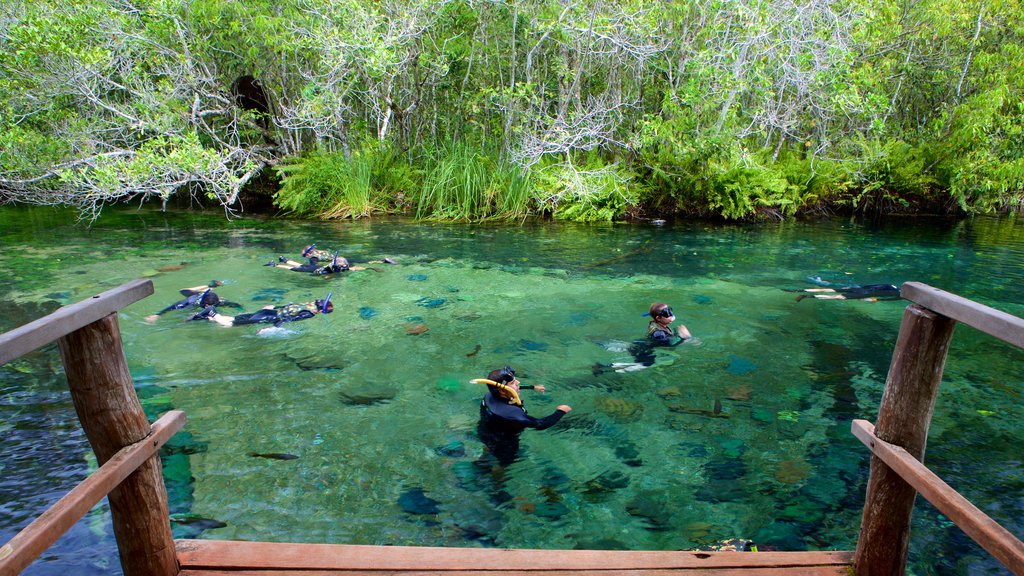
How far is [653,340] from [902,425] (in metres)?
3.74

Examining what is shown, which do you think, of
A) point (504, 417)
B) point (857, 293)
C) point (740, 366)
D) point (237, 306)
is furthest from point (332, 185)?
point (504, 417)

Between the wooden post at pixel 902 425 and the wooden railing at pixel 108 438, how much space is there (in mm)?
2980

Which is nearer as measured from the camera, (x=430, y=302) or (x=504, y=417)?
(x=504, y=417)

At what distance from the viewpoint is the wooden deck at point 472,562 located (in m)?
2.59

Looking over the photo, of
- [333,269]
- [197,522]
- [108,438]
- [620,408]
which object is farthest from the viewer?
[333,269]

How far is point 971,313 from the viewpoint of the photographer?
6.93 feet

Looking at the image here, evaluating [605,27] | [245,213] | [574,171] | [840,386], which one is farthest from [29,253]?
[840,386]

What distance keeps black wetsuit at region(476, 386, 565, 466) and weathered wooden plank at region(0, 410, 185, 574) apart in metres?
2.10

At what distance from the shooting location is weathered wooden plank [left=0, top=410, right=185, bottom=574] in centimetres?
183

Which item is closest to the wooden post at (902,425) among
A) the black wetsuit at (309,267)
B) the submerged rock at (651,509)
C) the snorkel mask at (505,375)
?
the submerged rock at (651,509)

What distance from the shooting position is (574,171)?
13.1 meters

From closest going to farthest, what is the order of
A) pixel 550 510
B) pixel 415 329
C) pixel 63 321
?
pixel 63 321 → pixel 550 510 → pixel 415 329

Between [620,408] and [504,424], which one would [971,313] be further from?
[620,408]

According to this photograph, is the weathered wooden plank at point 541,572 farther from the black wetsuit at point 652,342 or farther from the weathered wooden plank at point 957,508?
the black wetsuit at point 652,342
